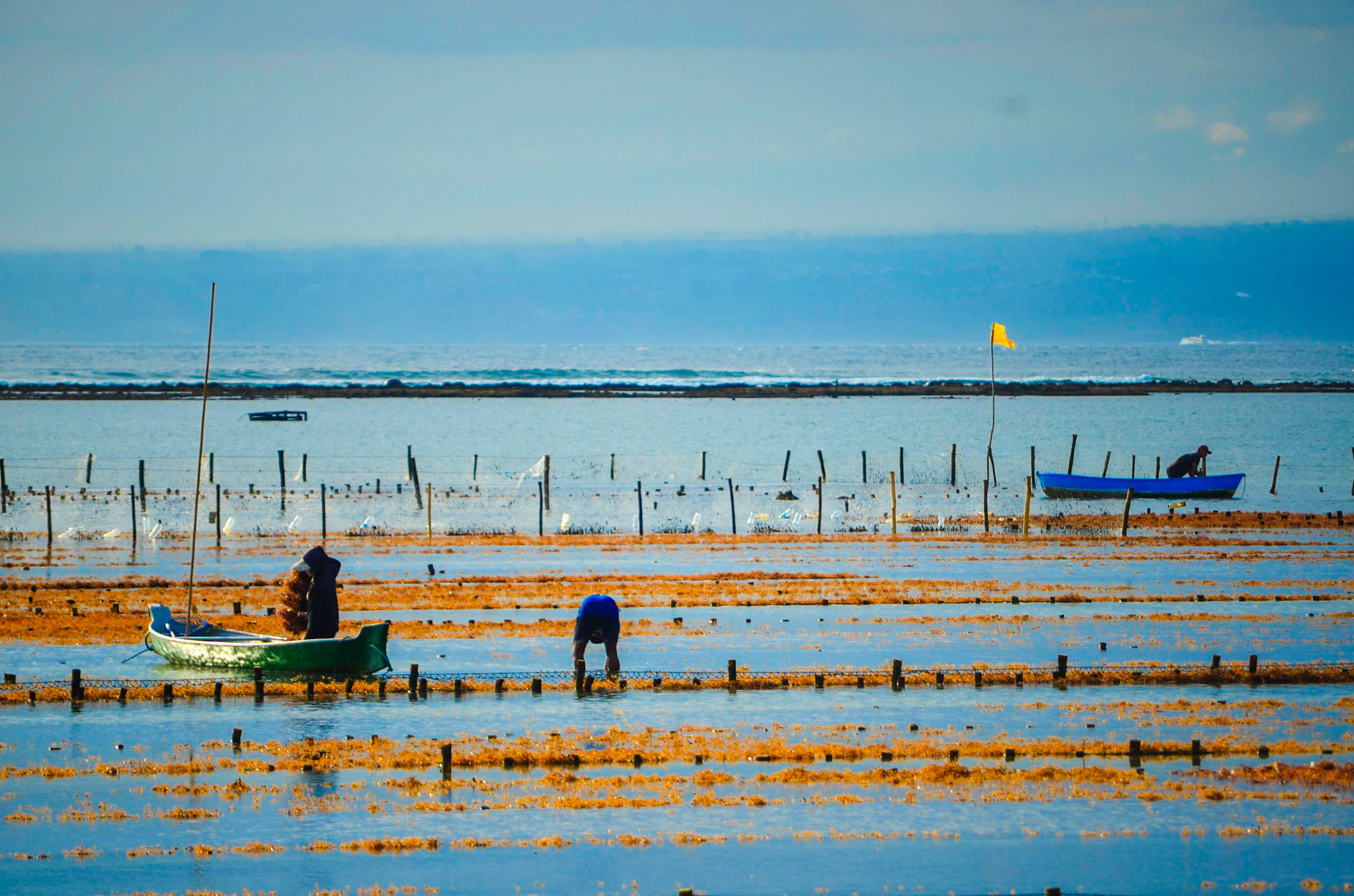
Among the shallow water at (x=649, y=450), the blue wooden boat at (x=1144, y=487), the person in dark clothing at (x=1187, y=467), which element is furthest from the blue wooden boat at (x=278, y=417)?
the person in dark clothing at (x=1187, y=467)

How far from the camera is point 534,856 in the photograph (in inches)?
514

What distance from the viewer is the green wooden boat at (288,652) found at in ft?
67.6

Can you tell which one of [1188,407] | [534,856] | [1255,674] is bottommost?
[534,856]

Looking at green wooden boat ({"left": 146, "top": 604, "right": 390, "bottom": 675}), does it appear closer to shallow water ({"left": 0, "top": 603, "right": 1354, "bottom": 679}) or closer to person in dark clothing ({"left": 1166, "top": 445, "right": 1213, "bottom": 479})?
shallow water ({"left": 0, "top": 603, "right": 1354, "bottom": 679})

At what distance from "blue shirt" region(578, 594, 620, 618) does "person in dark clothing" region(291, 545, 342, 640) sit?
3.85 m

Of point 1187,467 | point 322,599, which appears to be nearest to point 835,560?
point 322,599

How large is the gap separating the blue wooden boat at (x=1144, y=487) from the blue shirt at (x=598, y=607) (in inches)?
1542

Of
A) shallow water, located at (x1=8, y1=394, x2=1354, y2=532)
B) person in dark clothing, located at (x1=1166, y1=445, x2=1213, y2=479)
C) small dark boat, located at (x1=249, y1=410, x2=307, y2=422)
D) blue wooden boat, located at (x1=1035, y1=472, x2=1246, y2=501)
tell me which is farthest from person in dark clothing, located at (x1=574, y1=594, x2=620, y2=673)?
small dark boat, located at (x1=249, y1=410, x2=307, y2=422)

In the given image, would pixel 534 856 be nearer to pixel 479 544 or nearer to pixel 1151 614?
pixel 1151 614

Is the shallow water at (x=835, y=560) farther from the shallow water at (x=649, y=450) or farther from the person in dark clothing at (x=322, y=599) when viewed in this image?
Result: the person in dark clothing at (x=322, y=599)

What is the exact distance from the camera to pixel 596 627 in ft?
68.4

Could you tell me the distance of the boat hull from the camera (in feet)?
67.5

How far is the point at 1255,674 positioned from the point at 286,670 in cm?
1485

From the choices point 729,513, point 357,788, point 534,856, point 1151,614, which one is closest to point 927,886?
point 534,856
